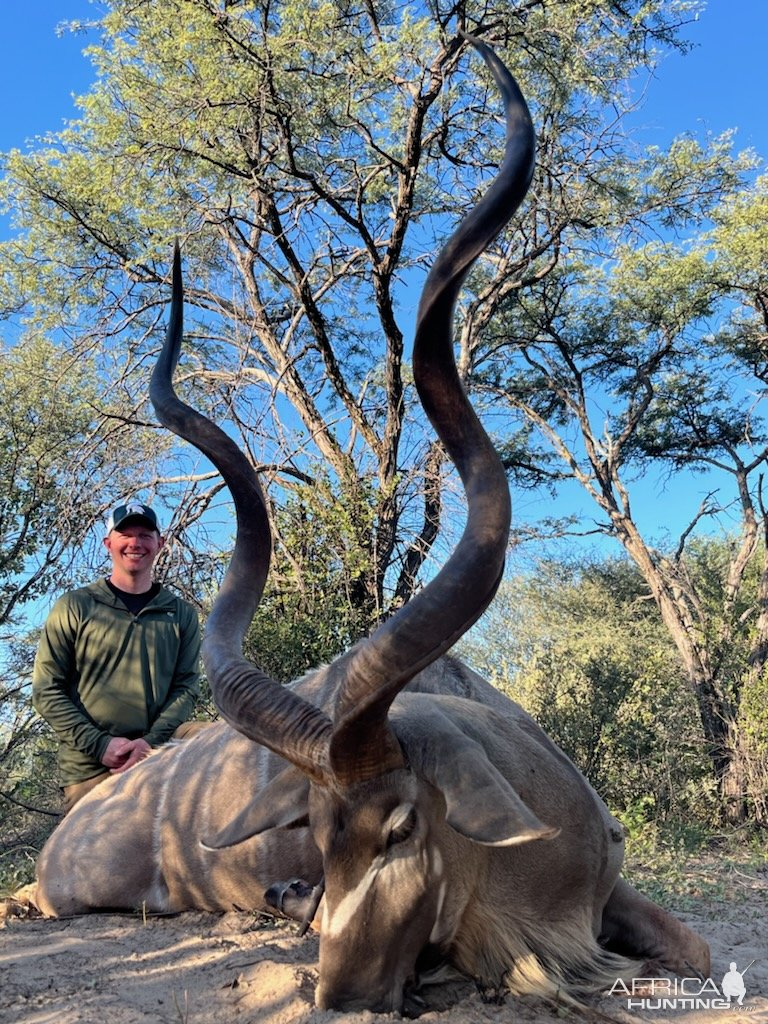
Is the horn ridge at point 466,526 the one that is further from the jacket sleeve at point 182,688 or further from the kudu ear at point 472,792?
the jacket sleeve at point 182,688

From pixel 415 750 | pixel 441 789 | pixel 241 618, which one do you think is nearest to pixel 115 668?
pixel 241 618

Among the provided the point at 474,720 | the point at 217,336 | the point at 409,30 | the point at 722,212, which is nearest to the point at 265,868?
the point at 474,720

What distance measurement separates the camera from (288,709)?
2.43 m

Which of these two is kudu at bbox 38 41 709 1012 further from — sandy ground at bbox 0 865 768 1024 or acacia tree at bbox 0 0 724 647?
acacia tree at bbox 0 0 724 647

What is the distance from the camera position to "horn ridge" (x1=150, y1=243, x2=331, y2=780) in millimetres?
2389

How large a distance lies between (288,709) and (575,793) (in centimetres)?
102

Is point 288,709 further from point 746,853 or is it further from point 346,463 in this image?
point 346,463

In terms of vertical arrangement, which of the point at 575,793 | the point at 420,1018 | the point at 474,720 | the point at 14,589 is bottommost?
the point at 420,1018

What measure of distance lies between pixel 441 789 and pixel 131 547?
287 cm

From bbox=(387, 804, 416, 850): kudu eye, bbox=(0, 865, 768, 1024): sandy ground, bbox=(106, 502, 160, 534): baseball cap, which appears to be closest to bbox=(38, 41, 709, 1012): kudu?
bbox=(387, 804, 416, 850): kudu eye

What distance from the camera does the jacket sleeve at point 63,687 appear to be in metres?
4.46

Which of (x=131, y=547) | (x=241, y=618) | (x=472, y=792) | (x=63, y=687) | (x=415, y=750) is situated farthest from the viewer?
(x=131, y=547)

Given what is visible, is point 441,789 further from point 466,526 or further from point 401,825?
point 466,526

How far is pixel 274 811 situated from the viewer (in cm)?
256
